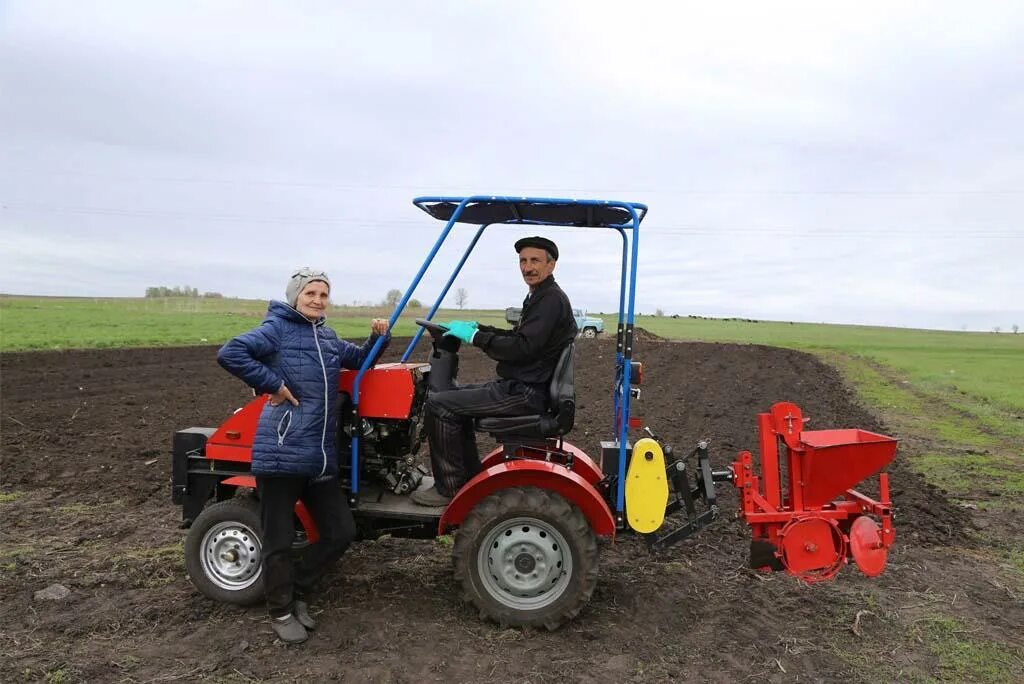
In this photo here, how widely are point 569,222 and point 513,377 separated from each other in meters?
1.13

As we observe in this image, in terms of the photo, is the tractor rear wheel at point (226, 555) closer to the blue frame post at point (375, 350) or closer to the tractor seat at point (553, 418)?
the blue frame post at point (375, 350)

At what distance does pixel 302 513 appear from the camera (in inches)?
161

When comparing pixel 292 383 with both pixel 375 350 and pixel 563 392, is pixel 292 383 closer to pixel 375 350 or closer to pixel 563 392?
pixel 375 350

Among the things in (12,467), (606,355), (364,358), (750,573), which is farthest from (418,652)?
(606,355)

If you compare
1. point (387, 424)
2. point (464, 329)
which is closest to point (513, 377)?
point (464, 329)

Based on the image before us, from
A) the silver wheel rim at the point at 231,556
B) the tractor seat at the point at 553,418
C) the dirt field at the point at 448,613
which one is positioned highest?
the tractor seat at the point at 553,418

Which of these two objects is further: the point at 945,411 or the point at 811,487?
the point at 945,411

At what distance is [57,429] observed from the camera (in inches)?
370

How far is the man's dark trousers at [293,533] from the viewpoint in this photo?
382cm

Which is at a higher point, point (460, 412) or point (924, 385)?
point (460, 412)

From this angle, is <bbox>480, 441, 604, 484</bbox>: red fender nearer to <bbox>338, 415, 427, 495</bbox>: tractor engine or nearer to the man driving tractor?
the man driving tractor

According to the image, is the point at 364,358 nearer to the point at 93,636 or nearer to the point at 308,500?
the point at 308,500

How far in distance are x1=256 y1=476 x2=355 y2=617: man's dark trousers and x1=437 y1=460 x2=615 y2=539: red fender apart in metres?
0.61

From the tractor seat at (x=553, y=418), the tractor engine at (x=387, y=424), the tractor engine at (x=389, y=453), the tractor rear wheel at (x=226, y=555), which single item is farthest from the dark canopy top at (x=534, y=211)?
the tractor rear wheel at (x=226, y=555)
